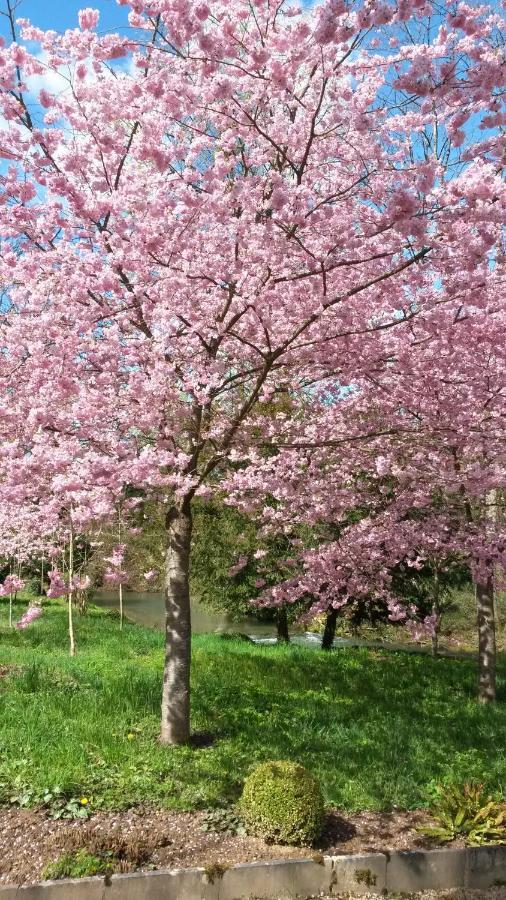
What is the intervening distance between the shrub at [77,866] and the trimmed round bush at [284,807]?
1213mm

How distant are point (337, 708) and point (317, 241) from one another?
6.12m

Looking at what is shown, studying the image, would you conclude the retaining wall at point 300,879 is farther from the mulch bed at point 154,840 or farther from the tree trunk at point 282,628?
the tree trunk at point 282,628

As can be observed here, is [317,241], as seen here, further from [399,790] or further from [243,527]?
[243,527]

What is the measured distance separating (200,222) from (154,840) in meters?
5.36

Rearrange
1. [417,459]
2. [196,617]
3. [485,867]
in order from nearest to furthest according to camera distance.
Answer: [485,867] → [417,459] → [196,617]

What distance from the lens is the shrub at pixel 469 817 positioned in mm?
5312

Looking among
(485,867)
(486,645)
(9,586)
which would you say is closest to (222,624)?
(486,645)

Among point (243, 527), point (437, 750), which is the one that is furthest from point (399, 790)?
point (243, 527)

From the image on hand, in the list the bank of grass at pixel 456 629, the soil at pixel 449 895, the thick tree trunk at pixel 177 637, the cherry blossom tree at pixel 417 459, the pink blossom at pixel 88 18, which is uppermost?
the pink blossom at pixel 88 18

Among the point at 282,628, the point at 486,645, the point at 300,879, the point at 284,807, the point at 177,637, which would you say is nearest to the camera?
the point at 300,879

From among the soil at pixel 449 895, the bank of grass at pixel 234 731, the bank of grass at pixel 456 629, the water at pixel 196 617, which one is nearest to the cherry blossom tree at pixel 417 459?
the bank of grass at pixel 234 731

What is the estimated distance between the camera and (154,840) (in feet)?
16.9

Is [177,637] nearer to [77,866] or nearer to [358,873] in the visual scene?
[77,866]

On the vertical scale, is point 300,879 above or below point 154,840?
below
